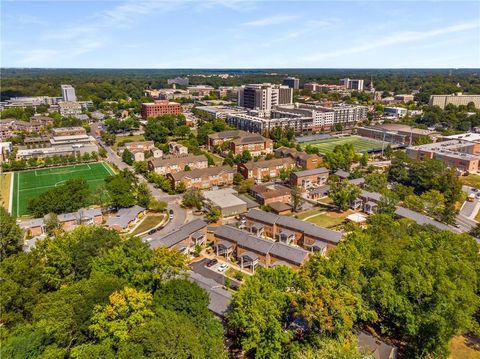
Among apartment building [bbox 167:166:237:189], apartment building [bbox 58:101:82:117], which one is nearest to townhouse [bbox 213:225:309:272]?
apartment building [bbox 167:166:237:189]

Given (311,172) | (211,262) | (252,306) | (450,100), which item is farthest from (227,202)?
(450,100)

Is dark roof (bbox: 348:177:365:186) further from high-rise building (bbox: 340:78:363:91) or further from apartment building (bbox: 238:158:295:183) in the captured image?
high-rise building (bbox: 340:78:363:91)

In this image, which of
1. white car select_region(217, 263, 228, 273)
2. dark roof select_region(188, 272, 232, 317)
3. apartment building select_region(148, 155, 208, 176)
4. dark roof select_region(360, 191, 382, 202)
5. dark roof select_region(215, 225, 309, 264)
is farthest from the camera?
apartment building select_region(148, 155, 208, 176)

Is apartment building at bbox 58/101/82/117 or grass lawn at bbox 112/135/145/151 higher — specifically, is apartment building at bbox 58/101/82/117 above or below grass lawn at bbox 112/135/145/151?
above

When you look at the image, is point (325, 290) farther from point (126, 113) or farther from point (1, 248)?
point (126, 113)

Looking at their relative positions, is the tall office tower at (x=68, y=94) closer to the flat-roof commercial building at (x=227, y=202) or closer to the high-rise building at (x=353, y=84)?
the flat-roof commercial building at (x=227, y=202)

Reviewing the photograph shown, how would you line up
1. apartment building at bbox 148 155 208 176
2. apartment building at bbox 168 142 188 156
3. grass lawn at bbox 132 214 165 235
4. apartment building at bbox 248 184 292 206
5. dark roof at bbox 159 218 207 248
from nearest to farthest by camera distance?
dark roof at bbox 159 218 207 248
grass lawn at bbox 132 214 165 235
apartment building at bbox 248 184 292 206
apartment building at bbox 148 155 208 176
apartment building at bbox 168 142 188 156

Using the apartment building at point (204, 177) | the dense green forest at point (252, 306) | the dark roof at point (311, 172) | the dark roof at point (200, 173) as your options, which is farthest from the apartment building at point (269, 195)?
the dense green forest at point (252, 306)
